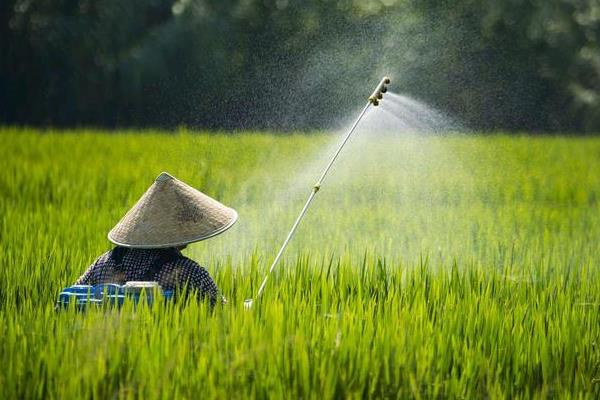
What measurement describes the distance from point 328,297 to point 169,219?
38.6 inches

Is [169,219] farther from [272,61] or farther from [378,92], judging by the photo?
[272,61]

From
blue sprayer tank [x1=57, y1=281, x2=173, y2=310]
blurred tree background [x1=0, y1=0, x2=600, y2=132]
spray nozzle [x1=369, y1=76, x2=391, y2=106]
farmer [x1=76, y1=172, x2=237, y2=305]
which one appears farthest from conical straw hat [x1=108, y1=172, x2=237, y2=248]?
blurred tree background [x1=0, y1=0, x2=600, y2=132]

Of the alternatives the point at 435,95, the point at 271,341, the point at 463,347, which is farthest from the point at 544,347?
the point at 435,95

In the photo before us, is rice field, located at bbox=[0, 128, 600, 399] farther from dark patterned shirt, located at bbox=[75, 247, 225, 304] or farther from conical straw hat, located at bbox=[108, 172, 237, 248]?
conical straw hat, located at bbox=[108, 172, 237, 248]

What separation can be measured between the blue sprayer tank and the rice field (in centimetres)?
6

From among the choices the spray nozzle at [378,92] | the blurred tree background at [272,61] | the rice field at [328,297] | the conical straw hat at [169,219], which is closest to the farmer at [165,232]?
the conical straw hat at [169,219]

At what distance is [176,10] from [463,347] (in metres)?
17.7

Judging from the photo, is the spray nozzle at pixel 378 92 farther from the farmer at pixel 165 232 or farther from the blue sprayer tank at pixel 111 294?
the blue sprayer tank at pixel 111 294

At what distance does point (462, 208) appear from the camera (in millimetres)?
8453

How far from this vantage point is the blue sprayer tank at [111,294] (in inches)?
141

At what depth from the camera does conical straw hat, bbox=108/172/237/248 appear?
366 cm

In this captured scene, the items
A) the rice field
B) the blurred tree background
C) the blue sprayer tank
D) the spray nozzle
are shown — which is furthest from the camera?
the blurred tree background

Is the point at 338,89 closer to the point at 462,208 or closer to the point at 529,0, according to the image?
the point at 529,0

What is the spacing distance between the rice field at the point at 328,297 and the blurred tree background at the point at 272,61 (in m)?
9.71
